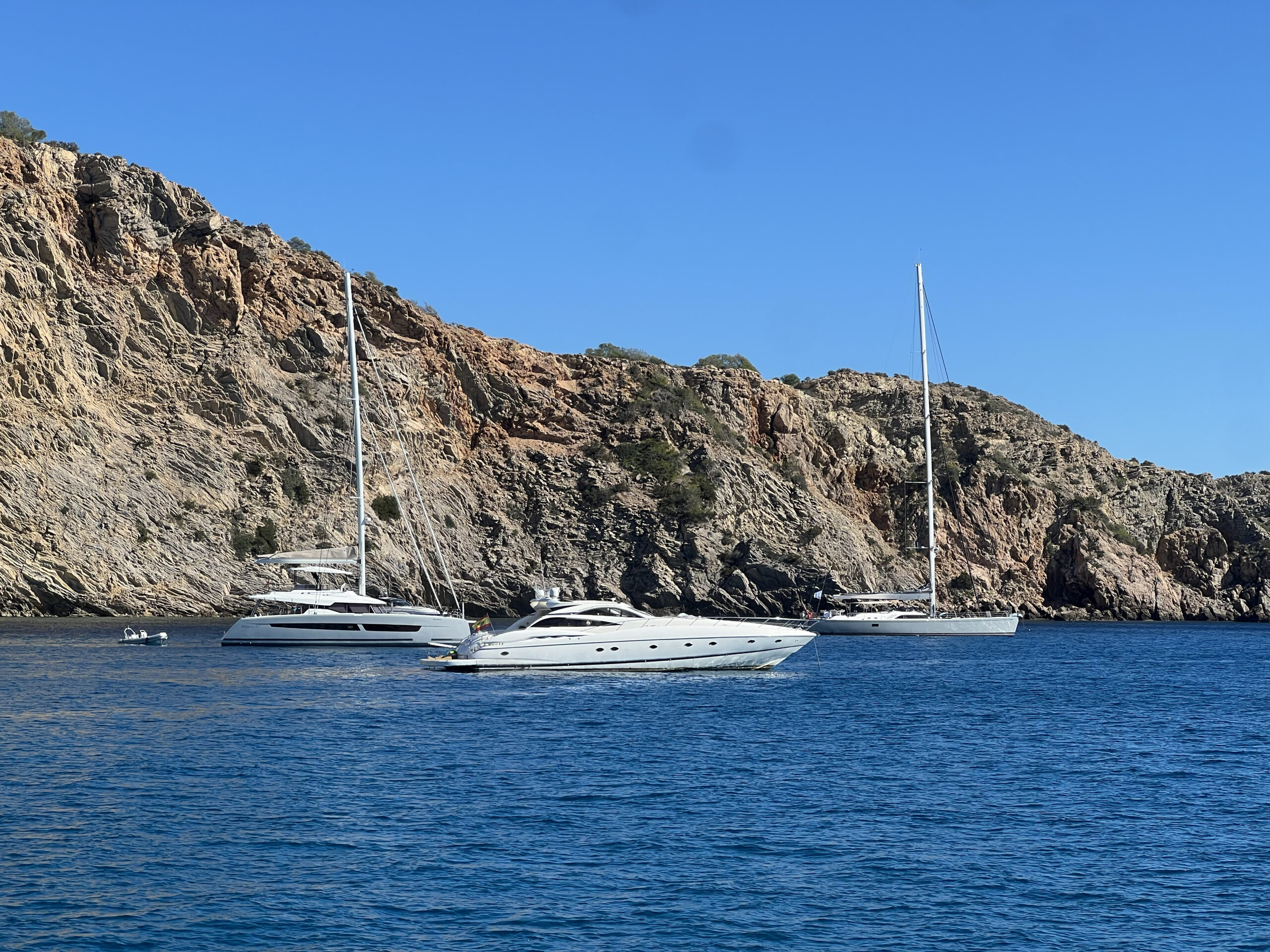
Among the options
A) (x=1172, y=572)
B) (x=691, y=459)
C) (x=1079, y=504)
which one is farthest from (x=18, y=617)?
(x=1172, y=572)

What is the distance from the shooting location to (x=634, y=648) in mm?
45750

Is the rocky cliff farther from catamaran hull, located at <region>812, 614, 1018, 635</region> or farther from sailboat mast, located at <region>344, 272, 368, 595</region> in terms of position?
sailboat mast, located at <region>344, 272, 368, 595</region>

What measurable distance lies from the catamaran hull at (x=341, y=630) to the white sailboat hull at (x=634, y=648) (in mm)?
14129

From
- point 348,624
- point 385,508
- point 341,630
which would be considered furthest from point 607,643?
point 385,508

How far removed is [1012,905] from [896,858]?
2809 mm

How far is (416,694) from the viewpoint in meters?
41.1

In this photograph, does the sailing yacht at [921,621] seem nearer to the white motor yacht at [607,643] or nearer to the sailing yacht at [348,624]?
the sailing yacht at [348,624]

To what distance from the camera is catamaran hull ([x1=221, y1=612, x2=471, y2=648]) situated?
6084cm

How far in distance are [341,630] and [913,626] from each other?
40064mm

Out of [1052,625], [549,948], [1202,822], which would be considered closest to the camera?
[549,948]

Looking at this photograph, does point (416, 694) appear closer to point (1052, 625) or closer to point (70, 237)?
point (70, 237)

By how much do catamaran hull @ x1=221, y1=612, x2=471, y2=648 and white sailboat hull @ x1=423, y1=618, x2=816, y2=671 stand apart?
14.1 m

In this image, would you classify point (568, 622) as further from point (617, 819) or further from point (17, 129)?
point (17, 129)

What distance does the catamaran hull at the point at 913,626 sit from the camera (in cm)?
8594
